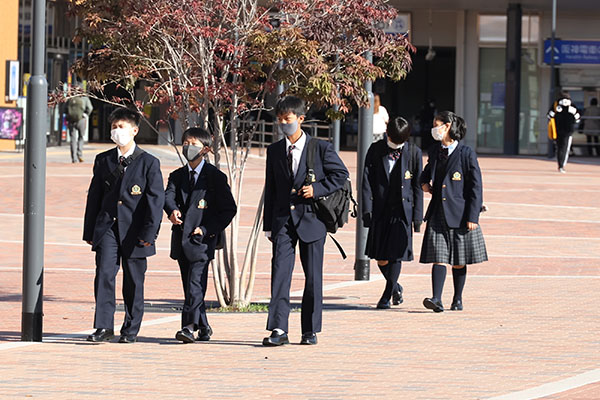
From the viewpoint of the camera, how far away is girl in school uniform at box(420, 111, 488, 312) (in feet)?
34.4

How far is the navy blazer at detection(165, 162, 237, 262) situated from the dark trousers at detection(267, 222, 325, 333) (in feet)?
1.54

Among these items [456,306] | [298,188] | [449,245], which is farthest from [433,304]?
[298,188]

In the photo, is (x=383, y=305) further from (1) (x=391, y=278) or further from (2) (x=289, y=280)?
(2) (x=289, y=280)

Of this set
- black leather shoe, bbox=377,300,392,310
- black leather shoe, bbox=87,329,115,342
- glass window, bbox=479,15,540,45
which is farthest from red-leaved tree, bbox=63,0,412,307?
glass window, bbox=479,15,540,45

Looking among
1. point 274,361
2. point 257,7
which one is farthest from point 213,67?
point 274,361

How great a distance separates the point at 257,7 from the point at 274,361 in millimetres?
3362

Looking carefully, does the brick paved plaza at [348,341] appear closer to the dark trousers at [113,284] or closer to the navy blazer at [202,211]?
the dark trousers at [113,284]

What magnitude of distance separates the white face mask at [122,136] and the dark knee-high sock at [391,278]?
2.99 metres

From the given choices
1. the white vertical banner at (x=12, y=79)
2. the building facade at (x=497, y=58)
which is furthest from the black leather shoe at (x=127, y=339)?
the building facade at (x=497, y=58)

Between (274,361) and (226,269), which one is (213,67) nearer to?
(226,269)

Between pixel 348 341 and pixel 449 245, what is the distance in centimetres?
→ 195

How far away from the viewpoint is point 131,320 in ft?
28.7

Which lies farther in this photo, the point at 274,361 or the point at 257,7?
the point at 257,7

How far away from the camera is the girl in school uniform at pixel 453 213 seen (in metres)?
10.5
